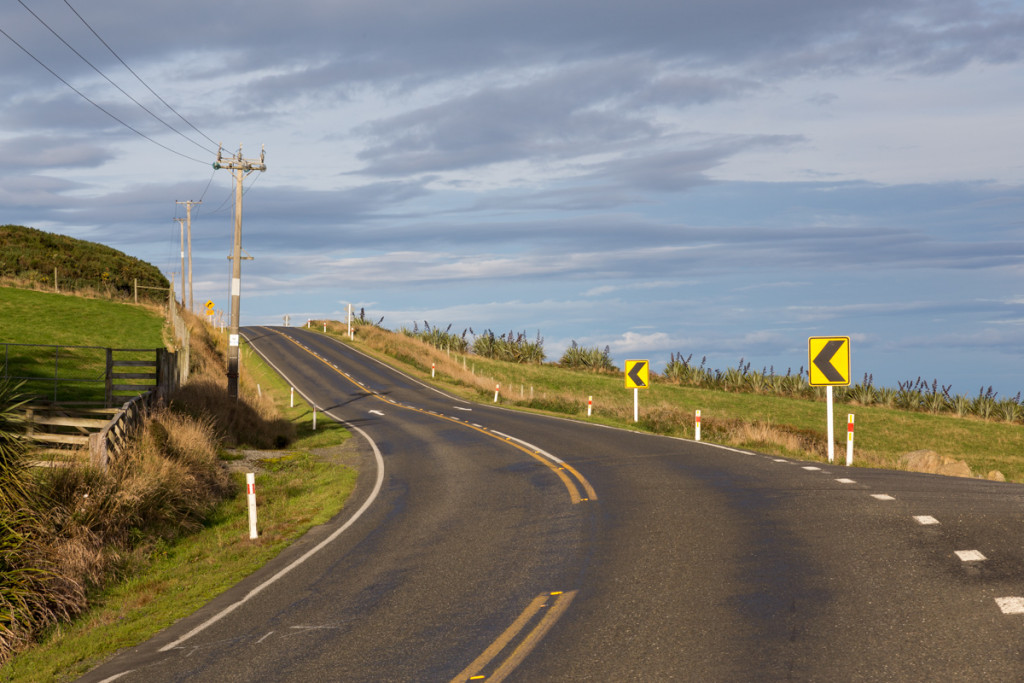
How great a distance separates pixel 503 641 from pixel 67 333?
134 ft

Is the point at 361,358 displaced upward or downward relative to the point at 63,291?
downward

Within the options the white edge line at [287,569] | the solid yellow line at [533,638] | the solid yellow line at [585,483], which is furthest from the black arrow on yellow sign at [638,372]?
the solid yellow line at [533,638]

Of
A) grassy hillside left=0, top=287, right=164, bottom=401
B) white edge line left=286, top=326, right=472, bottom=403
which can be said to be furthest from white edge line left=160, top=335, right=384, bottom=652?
white edge line left=286, top=326, right=472, bottom=403

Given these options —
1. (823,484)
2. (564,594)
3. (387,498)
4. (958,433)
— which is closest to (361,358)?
(958,433)

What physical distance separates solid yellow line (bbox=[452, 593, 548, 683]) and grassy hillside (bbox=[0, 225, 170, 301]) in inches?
2747

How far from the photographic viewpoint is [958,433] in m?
39.2

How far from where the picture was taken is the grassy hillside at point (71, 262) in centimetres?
7362

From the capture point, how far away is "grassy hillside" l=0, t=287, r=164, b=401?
30.8 metres

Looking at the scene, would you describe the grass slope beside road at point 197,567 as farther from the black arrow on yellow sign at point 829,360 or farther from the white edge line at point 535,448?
the black arrow on yellow sign at point 829,360

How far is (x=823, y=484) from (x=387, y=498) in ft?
27.6

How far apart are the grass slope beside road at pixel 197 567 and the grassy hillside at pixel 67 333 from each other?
12362mm

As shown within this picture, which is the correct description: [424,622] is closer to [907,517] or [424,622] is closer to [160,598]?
[160,598]

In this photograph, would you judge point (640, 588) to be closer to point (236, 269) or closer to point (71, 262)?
point (236, 269)

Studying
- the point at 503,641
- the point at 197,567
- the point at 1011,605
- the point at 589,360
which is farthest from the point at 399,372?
the point at 1011,605
